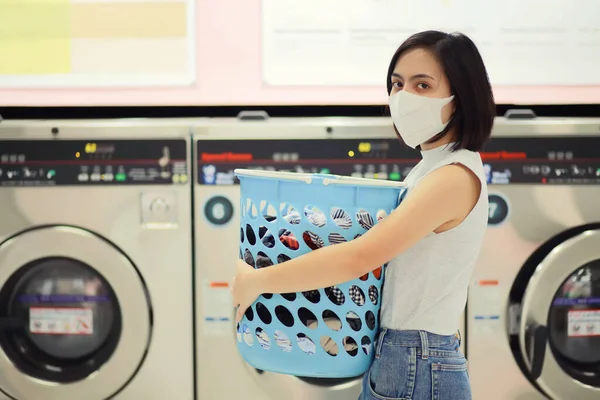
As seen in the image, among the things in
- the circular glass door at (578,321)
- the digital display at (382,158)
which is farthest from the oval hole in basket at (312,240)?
the circular glass door at (578,321)

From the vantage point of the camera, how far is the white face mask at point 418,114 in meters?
1.17

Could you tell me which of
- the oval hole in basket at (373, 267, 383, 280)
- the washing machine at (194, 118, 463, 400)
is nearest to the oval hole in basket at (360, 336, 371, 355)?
the oval hole in basket at (373, 267, 383, 280)

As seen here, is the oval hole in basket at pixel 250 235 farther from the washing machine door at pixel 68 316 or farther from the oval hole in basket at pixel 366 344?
the washing machine door at pixel 68 316

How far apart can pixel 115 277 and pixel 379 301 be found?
921 millimetres

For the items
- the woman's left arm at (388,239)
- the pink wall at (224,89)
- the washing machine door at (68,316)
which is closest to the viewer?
the woman's left arm at (388,239)

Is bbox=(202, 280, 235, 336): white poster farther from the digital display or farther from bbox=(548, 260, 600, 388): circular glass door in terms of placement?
bbox=(548, 260, 600, 388): circular glass door

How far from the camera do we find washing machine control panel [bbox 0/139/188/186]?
183cm

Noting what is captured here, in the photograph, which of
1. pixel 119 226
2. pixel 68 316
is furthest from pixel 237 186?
pixel 68 316

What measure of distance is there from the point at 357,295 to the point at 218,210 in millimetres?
768

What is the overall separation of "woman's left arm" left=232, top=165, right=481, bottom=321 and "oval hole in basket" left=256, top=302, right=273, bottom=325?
0.07 m

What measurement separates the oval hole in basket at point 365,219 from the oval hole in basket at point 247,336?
291 millimetres

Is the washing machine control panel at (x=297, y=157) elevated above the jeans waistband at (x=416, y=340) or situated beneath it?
elevated above

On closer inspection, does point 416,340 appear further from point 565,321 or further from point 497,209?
point 565,321

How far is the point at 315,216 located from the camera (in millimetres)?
1128
